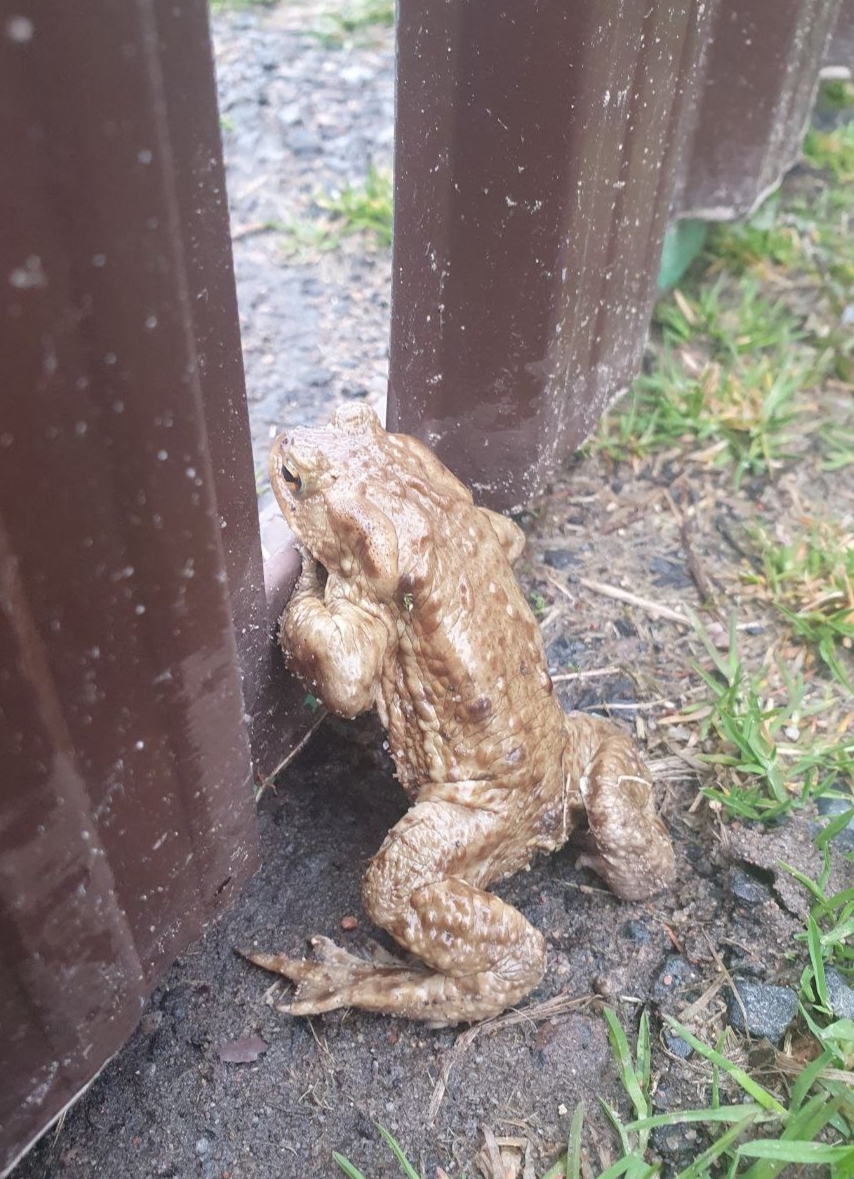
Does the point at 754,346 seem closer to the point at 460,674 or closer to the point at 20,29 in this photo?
the point at 460,674

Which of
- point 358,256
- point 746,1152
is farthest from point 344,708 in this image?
point 358,256

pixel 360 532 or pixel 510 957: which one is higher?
pixel 360 532

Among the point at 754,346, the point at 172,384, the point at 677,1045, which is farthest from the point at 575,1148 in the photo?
the point at 754,346

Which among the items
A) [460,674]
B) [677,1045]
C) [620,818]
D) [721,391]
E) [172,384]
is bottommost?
[677,1045]

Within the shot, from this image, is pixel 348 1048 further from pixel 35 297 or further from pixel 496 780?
pixel 35 297

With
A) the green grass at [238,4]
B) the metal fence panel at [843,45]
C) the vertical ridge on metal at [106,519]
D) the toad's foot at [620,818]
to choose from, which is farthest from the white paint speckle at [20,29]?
the green grass at [238,4]

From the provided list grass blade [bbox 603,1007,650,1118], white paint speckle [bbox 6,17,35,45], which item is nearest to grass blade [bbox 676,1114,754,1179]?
grass blade [bbox 603,1007,650,1118]
